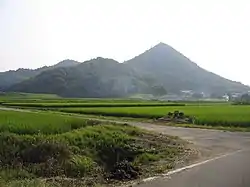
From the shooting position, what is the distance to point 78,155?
1730 cm

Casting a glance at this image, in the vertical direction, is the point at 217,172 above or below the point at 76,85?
below

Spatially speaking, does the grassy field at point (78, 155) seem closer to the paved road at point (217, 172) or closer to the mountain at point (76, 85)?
the paved road at point (217, 172)

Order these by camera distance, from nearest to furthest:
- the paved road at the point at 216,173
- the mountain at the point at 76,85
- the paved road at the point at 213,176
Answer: the paved road at the point at 213,176 < the paved road at the point at 216,173 < the mountain at the point at 76,85

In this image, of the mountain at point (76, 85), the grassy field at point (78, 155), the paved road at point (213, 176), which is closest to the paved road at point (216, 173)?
the paved road at point (213, 176)

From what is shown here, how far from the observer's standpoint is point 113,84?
192625mm

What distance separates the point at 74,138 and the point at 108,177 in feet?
23.6

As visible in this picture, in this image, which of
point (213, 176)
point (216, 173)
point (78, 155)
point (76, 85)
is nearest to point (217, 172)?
point (216, 173)

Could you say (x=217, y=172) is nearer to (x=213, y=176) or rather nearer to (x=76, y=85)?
(x=213, y=176)

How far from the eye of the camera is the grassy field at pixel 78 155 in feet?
44.2

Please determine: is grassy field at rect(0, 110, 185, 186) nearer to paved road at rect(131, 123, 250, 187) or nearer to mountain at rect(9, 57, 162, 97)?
paved road at rect(131, 123, 250, 187)

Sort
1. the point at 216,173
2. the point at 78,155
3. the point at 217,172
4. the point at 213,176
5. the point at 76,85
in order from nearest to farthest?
1. the point at 213,176
2. the point at 216,173
3. the point at 217,172
4. the point at 78,155
5. the point at 76,85

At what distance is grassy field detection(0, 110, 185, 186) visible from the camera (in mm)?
13466

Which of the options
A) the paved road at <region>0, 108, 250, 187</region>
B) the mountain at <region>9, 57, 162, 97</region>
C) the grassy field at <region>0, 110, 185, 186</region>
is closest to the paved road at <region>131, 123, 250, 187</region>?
the paved road at <region>0, 108, 250, 187</region>

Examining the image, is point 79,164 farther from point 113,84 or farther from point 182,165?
point 113,84
